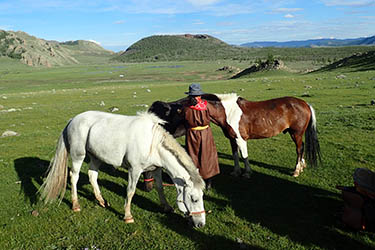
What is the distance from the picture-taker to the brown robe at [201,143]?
614cm

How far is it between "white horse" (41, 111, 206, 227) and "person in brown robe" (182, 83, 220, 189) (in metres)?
0.89

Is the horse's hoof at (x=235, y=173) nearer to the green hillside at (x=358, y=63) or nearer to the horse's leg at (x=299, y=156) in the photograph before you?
the horse's leg at (x=299, y=156)

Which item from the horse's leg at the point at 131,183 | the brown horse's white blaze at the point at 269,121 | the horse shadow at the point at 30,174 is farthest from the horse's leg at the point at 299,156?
the horse shadow at the point at 30,174

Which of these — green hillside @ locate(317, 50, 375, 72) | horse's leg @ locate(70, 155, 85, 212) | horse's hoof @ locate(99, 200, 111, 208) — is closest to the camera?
horse's leg @ locate(70, 155, 85, 212)

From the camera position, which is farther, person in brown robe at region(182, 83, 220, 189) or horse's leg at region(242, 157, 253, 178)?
horse's leg at region(242, 157, 253, 178)

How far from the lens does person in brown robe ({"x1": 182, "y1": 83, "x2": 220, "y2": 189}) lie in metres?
6.10

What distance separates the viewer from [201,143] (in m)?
6.29

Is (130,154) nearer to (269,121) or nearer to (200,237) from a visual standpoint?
(200,237)

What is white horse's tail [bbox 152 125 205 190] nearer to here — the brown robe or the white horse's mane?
the white horse's mane

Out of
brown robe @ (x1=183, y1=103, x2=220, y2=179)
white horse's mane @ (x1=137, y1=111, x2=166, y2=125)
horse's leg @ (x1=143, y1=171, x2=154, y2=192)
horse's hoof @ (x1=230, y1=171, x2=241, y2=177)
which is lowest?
horse's hoof @ (x1=230, y1=171, x2=241, y2=177)

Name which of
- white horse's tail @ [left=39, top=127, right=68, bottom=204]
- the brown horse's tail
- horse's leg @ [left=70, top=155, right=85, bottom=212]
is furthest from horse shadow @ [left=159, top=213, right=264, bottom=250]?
the brown horse's tail

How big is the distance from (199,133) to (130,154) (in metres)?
1.80

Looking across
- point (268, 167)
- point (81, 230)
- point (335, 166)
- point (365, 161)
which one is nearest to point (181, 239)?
point (81, 230)

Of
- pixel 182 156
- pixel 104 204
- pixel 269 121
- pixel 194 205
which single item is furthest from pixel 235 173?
pixel 104 204
